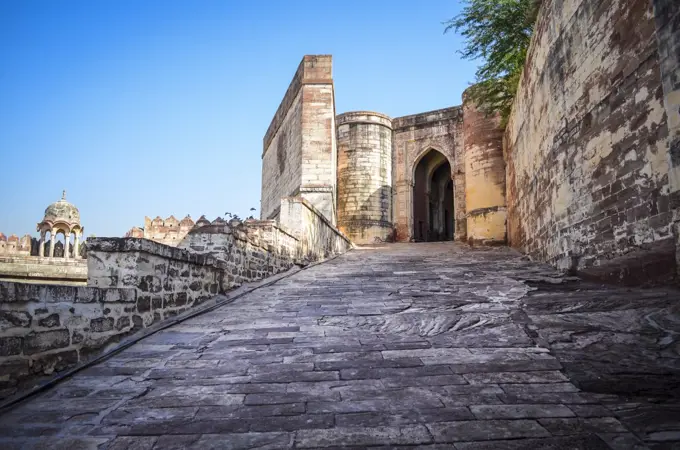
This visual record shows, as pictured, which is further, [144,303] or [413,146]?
[413,146]

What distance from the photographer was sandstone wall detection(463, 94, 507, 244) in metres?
13.7

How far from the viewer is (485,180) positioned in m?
14.2

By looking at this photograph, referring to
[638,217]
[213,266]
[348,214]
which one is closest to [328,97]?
[348,214]

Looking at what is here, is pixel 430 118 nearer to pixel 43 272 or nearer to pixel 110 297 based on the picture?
pixel 43 272

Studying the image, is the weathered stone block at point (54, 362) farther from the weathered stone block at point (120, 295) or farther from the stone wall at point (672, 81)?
the stone wall at point (672, 81)

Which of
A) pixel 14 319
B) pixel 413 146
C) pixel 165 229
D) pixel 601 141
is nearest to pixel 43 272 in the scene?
pixel 14 319

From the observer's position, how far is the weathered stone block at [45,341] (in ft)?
9.08

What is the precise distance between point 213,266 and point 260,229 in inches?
89.5

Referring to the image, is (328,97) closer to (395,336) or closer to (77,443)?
(395,336)

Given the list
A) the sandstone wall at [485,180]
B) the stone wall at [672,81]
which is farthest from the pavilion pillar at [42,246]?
the stone wall at [672,81]

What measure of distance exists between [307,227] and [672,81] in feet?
24.2

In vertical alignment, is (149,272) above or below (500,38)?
below

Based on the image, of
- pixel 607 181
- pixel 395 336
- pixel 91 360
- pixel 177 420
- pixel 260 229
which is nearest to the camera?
pixel 177 420

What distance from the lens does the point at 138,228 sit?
1884 centimetres
